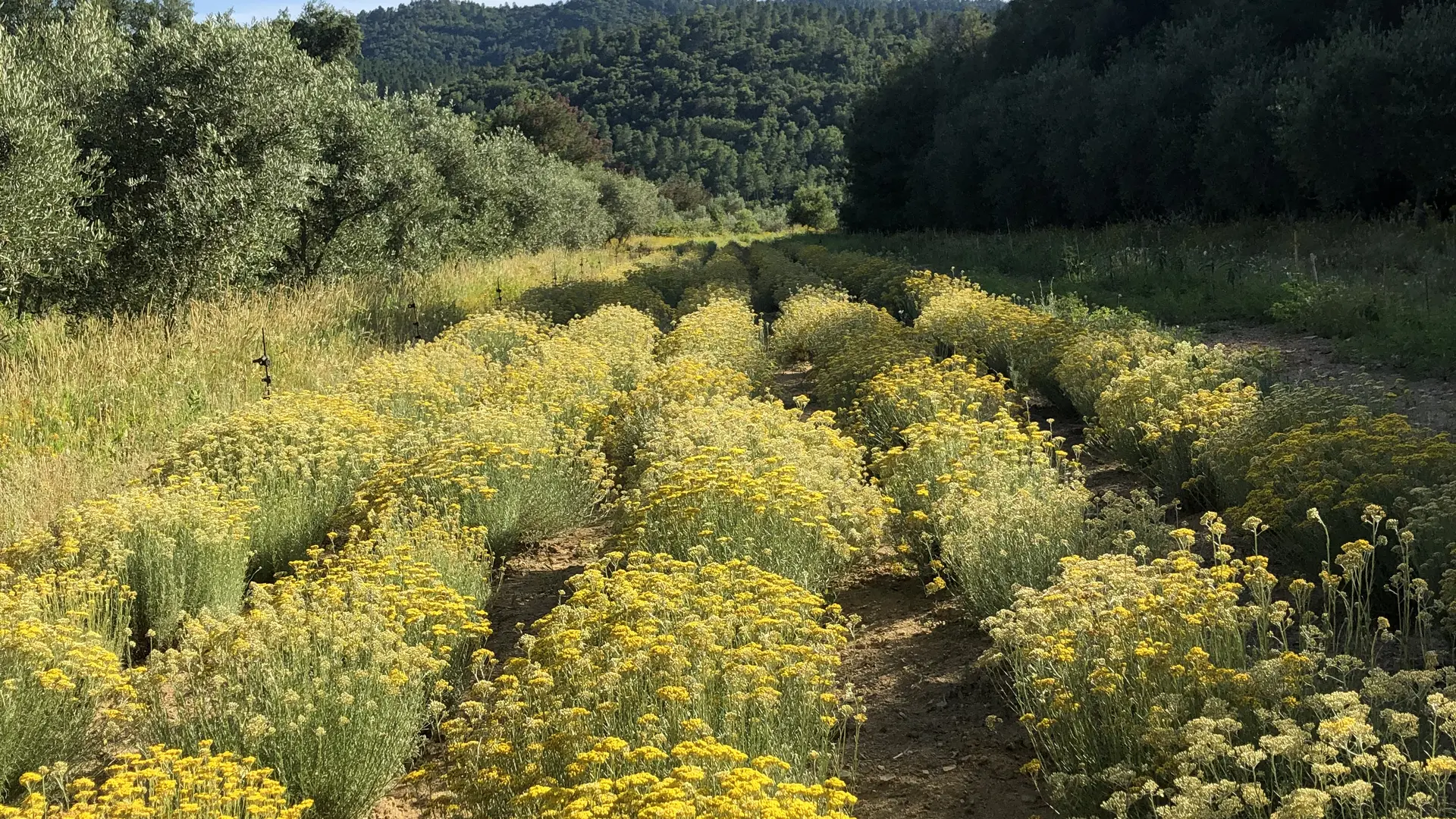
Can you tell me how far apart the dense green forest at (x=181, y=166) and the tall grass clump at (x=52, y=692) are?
806cm

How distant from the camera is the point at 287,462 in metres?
6.82

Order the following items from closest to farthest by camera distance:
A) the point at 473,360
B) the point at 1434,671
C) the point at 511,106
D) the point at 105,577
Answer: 1. the point at 1434,671
2. the point at 105,577
3. the point at 473,360
4. the point at 511,106

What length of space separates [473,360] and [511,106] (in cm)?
6322

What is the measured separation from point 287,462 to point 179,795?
3800 mm

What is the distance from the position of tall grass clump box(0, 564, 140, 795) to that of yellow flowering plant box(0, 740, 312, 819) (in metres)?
0.67

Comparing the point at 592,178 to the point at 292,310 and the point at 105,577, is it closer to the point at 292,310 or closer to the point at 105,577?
the point at 292,310

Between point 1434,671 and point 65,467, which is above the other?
point 1434,671

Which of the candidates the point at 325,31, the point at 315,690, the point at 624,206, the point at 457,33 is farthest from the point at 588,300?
the point at 457,33

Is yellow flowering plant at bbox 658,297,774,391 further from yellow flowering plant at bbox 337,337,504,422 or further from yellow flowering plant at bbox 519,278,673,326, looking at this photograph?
yellow flowering plant at bbox 519,278,673,326

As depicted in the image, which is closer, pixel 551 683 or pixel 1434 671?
pixel 1434 671

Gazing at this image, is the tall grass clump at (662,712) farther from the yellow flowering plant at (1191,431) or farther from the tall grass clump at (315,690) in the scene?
the yellow flowering plant at (1191,431)

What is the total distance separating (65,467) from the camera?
7.50 meters

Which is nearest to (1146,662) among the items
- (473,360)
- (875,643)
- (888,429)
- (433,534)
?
(875,643)

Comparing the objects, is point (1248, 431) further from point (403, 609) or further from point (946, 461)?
point (403, 609)
